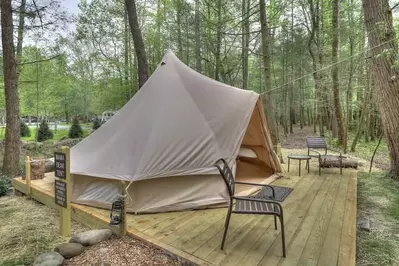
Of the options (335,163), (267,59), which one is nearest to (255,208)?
(335,163)

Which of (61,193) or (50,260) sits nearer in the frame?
(50,260)

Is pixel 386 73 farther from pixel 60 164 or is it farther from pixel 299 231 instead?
pixel 60 164

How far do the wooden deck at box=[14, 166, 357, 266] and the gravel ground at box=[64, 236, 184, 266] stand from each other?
0.25ft

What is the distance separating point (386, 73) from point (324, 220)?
3.42 m

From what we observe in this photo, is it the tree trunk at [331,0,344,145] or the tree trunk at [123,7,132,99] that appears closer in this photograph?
the tree trunk at [331,0,344,145]

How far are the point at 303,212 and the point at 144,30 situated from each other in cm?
1356

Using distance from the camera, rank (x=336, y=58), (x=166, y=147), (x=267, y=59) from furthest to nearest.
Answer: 1. (x=336, y=58)
2. (x=267, y=59)
3. (x=166, y=147)

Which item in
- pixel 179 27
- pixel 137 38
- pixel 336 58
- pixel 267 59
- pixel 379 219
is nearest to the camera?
pixel 379 219

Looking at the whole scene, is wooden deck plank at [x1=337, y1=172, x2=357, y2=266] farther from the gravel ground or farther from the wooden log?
the wooden log

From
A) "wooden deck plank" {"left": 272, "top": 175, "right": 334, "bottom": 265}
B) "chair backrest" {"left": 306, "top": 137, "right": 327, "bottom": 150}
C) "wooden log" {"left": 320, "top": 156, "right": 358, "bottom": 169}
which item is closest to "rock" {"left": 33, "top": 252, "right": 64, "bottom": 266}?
"wooden deck plank" {"left": 272, "top": 175, "right": 334, "bottom": 265}

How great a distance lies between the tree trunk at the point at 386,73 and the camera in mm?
4613

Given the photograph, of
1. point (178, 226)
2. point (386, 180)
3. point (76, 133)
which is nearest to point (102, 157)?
point (178, 226)

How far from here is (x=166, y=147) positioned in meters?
3.40

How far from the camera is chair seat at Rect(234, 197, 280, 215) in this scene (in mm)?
2236
